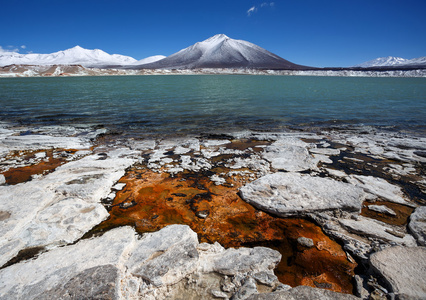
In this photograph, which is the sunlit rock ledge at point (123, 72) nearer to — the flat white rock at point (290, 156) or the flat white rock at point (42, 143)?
the flat white rock at point (42, 143)

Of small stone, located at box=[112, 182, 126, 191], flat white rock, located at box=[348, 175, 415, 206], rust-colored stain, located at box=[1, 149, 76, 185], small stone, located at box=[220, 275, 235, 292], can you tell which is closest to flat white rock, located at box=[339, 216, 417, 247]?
flat white rock, located at box=[348, 175, 415, 206]

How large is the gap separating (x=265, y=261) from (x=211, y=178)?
87.5 inches

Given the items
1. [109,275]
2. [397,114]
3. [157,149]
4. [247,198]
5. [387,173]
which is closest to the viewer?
[109,275]

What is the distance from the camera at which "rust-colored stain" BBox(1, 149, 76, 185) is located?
14.2ft

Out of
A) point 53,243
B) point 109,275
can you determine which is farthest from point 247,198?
point 53,243

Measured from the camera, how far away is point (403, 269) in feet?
7.10

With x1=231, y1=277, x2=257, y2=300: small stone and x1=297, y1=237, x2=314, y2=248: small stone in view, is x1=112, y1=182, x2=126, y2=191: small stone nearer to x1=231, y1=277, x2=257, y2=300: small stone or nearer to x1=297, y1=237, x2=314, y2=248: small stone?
x1=231, y1=277, x2=257, y2=300: small stone

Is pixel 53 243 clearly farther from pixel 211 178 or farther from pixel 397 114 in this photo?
pixel 397 114

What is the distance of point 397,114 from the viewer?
494 inches

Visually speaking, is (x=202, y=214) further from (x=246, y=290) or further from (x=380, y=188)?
(x=380, y=188)

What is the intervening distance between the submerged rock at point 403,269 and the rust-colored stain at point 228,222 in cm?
32

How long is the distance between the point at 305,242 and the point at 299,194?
968mm

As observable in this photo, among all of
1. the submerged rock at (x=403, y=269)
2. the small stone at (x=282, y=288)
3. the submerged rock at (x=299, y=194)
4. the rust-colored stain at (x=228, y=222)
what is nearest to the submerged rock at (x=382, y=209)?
the submerged rock at (x=299, y=194)

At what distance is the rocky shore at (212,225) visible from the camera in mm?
2096
